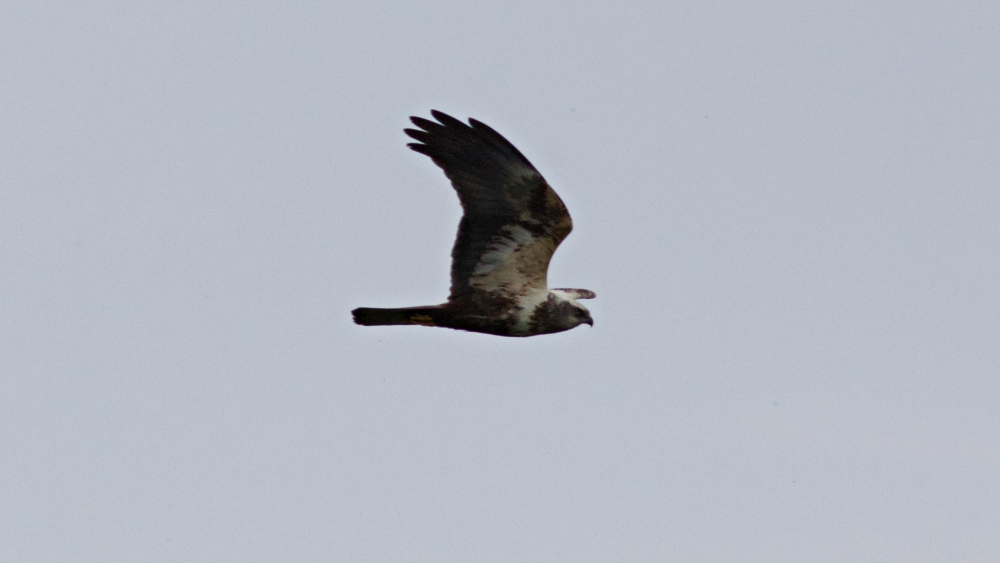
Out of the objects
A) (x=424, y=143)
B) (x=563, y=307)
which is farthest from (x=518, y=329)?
(x=424, y=143)

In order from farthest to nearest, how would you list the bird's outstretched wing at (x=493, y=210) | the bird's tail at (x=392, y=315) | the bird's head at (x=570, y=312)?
the bird's head at (x=570, y=312) < the bird's tail at (x=392, y=315) < the bird's outstretched wing at (x=493, y=210)

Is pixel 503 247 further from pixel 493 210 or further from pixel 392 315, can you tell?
pixel 392 315

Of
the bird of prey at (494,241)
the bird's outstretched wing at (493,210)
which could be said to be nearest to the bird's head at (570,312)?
the bird of prey at (494,241)

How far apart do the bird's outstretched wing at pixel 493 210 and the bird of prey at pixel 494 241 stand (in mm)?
10

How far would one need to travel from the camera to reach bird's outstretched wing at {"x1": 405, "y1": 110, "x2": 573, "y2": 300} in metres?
23.1

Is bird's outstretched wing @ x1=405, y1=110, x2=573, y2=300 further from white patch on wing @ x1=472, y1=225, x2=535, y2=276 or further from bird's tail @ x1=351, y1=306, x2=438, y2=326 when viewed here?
bird's tail @ x1=351, y1=306, x2=438, y2=326

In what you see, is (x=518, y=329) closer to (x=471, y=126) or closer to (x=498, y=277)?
(x=498, y=277)

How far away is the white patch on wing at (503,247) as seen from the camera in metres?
23.6

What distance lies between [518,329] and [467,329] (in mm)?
562

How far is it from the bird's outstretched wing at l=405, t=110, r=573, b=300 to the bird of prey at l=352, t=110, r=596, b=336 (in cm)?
1

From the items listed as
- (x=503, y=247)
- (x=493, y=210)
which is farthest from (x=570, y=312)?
(x=493, y=210)

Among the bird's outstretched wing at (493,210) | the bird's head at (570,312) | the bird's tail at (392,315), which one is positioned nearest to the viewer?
the bird's outstretched wing at (493,210)

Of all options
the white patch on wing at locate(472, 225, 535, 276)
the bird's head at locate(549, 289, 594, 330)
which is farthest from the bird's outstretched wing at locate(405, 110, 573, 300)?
the bird's head at locate(549, 289, 594, 330)

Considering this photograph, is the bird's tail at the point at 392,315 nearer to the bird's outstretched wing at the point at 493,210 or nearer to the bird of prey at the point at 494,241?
the bird of prey at the point at 494,241
